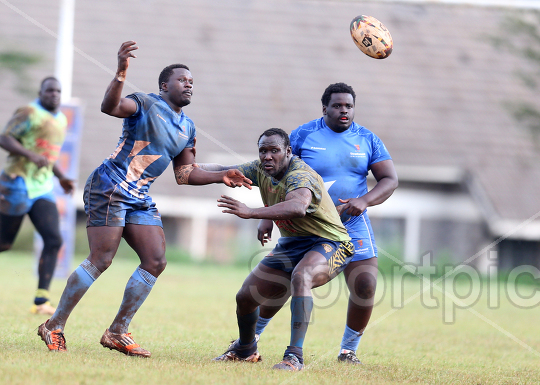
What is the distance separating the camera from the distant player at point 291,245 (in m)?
5.45

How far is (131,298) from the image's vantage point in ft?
19.2

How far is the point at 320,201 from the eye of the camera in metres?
5.77

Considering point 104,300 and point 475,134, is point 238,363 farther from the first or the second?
point 475,134

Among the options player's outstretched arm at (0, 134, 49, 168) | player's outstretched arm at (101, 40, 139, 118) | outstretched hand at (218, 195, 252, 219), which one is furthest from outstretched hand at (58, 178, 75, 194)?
outstretched hand at (218, 195, 252, 219)

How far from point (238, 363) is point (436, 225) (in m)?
17.7

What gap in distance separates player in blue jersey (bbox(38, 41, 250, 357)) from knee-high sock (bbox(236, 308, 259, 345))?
0.78m

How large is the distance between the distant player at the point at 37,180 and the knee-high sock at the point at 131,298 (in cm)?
303

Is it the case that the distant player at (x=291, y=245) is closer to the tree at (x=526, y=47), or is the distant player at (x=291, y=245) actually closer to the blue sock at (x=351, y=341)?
the blue sock at (x=351, y=341)

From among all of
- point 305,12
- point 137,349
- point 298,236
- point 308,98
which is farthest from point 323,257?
point 305,12

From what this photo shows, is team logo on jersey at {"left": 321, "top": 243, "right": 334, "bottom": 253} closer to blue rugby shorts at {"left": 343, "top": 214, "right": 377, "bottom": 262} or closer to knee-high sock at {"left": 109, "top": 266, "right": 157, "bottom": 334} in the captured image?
blue rugby shorts at {"left": 343, "top": 214, "right": 377, "bottom": 262}

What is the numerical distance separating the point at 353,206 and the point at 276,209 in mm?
1042

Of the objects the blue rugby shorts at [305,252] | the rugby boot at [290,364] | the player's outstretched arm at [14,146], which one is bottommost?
the rugby boot at [290,364]

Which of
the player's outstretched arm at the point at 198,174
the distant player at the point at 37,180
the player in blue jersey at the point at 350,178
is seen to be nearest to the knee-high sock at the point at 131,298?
the player's outstretched arm at the point at 198,174

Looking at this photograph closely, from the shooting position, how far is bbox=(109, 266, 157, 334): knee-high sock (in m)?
5.80
